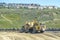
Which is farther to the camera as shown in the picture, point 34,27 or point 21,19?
point 21,19

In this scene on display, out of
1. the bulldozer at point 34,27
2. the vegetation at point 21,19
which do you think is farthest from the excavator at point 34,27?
the vegetation at point 21,19

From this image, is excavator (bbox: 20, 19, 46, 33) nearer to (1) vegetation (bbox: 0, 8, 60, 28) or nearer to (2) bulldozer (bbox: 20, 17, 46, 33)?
(2) bulldozer (bbox: 20, 17, 46, 33)

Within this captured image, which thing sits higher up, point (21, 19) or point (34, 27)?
point (34, 27)

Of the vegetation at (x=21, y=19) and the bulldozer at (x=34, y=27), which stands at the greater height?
the bulldozer at (x=34, y=27)

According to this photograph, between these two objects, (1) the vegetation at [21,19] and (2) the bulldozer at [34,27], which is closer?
(2) the bulldozer at [34,27]

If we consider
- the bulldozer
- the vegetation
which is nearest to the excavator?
the bulldozer

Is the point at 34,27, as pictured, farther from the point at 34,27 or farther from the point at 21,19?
the point at 21,19

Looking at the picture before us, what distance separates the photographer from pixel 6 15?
83.4 meters

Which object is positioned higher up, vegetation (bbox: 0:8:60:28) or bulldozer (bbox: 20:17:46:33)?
bulldozer (bbox: 20:17:46:33)

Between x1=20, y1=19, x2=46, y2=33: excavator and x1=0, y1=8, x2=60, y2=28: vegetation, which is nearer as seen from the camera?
x1=20, y1=19, x2=46, y2=33: excavator

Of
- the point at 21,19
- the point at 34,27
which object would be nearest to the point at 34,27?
the point at 34,27

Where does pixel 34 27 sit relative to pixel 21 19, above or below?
above

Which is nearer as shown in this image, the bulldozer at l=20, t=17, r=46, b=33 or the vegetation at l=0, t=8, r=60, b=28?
the bulldozer at l=20, t=17, r=46, b=33

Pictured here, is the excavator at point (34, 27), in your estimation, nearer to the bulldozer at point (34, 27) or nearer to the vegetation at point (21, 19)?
the bulldozer at point (34, 27)
